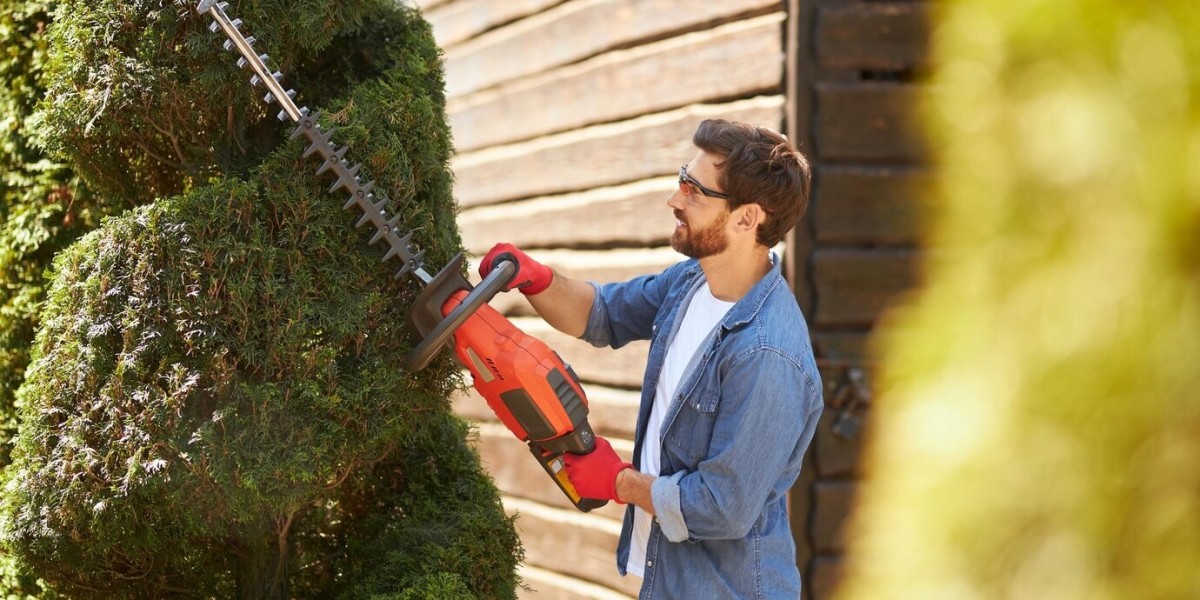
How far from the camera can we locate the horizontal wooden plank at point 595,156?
12.3 feet

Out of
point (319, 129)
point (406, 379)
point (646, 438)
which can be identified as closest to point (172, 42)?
point (319, 129)

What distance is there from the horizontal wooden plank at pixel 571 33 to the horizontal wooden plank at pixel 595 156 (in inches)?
11.7

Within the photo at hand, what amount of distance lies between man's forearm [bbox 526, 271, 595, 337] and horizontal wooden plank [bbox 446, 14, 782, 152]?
1063 millimetres

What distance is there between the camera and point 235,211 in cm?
238

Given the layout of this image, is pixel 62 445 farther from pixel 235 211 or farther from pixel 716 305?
pixel 716 305

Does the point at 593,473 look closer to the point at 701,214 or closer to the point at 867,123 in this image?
the point at 701,214

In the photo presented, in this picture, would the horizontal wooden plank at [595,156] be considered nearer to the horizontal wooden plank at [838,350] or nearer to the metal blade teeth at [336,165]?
the horizontal wooden plank at [838,350]

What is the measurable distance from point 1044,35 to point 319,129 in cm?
169

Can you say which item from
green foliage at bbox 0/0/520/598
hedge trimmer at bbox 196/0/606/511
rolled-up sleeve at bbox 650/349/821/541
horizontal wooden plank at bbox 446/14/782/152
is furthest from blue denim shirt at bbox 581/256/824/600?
horizontal wooden plank at bbox 446/14/782/152

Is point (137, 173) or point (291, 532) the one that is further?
point (291, 532)

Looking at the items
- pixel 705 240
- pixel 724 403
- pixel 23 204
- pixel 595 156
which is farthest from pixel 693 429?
pixel 595 156

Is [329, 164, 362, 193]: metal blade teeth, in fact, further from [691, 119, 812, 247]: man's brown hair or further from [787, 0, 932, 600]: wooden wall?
[787, 0, 932, 600]: wooden wall

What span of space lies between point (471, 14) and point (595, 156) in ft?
4.82

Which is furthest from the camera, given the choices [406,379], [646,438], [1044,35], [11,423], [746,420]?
[11,423]
